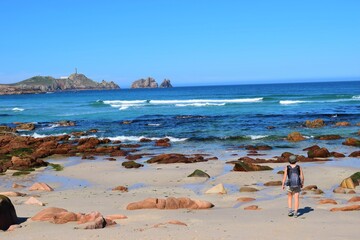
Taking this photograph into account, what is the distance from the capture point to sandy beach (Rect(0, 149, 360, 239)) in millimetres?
9266

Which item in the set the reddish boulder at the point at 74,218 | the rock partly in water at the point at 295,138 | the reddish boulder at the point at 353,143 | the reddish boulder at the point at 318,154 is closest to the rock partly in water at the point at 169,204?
the reddish boulder at the point at 74,218

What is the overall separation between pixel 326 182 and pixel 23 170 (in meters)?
13.2

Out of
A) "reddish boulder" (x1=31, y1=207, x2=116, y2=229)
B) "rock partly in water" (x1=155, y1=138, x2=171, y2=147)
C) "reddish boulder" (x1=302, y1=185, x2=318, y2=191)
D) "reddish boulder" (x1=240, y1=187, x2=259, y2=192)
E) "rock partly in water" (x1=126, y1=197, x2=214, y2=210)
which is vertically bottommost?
"rock partly in water" (x1=155, y1=138, x2=171, y2=147)

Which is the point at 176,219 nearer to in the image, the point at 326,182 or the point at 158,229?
the point at 158,229

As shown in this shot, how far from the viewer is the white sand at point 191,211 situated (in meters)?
9.23

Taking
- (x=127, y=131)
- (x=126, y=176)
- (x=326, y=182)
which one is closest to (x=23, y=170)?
(x=126, y=176)

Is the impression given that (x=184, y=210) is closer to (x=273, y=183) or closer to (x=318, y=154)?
(x=273, y=183)

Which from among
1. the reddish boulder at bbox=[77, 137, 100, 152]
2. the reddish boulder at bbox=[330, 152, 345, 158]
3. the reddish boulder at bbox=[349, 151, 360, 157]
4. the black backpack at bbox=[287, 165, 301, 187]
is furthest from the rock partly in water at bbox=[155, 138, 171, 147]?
the black backpack at bbox=[287, 165, 301, 187]

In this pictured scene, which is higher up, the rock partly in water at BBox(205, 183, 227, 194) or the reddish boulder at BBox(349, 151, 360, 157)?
the rock partly in water at BBox(205, 183, 227, 194)

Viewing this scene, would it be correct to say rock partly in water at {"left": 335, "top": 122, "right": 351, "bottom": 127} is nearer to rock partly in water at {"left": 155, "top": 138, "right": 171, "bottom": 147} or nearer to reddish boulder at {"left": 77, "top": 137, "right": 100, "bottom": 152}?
rock partly in water at {"left": 155, "top": 138, "right": 171, "bottom": 147}

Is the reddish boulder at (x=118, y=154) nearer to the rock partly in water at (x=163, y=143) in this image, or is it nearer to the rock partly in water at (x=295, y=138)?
the rock partly in water at (x=163, y=143)

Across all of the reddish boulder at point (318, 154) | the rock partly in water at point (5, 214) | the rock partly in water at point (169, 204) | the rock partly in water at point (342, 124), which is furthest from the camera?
the rock partly in water at point (342, 124)

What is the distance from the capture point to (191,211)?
38.2ft

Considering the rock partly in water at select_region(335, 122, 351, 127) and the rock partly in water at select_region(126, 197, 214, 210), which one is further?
the rock partly in water at select_region(335, 122, 351, 127)
